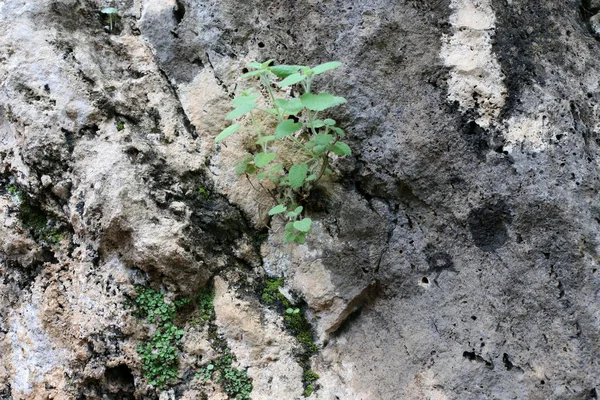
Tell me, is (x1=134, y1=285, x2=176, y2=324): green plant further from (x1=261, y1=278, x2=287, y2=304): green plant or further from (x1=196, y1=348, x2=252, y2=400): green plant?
(x1=261, y1=278, x2=287, y2=304): green plant

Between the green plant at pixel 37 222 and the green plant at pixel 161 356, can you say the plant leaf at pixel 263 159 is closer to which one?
the green plant at pixel 161 356

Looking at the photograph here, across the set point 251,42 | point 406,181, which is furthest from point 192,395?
point 251,42

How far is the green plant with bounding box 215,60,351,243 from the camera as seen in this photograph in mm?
2170

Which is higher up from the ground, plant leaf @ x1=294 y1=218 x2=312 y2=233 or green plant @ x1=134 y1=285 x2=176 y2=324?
plant leaf @ x1=294 y1=218 x2=312 y2=233

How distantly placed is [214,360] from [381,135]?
1257mm

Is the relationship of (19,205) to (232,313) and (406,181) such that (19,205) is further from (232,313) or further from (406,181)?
(406,181)

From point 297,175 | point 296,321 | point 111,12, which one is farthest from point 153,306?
point 111,12

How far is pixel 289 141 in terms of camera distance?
2619 millimetres

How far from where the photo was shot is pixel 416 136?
239 cm

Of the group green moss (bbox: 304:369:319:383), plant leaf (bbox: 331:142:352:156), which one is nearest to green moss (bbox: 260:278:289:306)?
green moss (bbox: 304:369:319:383)

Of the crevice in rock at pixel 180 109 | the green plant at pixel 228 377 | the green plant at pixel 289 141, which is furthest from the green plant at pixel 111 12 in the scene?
the green plant at pixel 228 377

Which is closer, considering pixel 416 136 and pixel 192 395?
pixel 192 395

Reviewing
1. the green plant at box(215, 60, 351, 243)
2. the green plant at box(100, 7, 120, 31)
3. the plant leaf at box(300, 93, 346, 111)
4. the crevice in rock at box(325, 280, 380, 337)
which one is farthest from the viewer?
the green plant at box(100, 7, 120, 31)

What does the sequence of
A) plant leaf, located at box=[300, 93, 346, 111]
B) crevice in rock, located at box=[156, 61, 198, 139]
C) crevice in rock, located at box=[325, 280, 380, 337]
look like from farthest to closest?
crevice in rock, located at box=[156, 61, 198, 139] → crevice in rock, located at box=[325, 280, 380, 337] → plant leaf, located at box=[300, 93, 346, 111]
